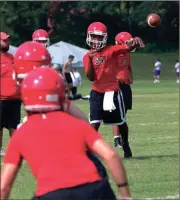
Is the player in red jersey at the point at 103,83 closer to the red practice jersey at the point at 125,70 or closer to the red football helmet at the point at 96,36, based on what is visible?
the red football helmet at the point at 96,36

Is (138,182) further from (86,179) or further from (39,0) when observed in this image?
(39,0)

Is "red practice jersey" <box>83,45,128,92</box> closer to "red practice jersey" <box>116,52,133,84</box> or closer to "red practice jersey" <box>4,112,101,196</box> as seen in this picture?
"red practice jersey" <box>116,52,133,84</box>

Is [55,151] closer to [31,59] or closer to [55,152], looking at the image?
[55,152]

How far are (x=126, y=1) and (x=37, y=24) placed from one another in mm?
8919

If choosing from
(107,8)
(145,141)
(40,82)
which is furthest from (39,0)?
(40,82)

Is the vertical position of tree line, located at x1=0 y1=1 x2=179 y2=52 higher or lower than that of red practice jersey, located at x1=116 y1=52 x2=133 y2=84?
lower

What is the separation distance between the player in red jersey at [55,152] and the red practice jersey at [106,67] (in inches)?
244

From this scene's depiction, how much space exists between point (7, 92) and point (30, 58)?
5047 millimetres

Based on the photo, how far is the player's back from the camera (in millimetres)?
4805

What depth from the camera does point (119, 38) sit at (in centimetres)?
1280

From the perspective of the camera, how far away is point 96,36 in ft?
36.5

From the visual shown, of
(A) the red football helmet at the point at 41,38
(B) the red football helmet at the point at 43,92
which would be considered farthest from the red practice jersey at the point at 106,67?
(B) the red football helmet at the point at 43,92

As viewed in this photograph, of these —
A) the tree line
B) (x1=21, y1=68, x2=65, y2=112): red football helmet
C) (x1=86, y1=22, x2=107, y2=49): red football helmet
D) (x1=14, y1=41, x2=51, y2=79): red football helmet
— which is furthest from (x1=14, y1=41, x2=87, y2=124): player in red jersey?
the tree line

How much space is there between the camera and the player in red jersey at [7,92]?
11047 mm
